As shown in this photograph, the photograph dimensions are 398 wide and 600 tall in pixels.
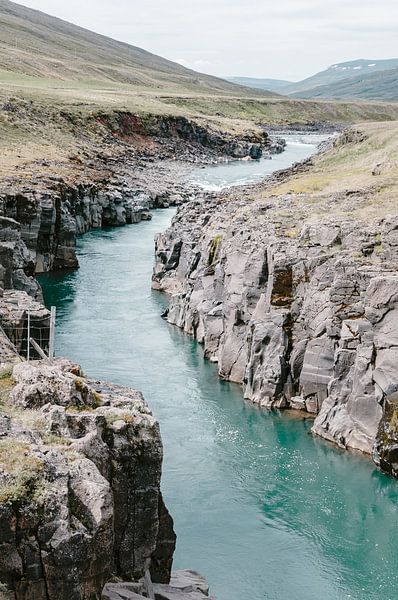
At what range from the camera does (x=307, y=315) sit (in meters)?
48.9

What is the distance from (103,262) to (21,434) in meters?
62.9

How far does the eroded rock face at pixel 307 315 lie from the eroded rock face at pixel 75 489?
20363 millimetres

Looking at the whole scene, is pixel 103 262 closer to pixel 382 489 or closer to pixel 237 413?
pixel 237 413

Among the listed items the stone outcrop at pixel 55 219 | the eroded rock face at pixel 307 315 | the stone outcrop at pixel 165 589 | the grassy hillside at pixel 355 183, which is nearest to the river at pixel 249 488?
the eroded rock face at pixel 307 315

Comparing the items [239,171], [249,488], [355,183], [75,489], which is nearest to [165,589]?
[75,489]

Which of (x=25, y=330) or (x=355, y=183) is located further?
(x=355, y=183)

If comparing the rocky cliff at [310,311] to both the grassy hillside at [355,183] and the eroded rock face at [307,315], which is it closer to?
the eroded rock face at [307,315]

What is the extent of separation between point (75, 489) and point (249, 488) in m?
22.1

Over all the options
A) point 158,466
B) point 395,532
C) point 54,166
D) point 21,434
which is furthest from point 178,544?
point 54,166

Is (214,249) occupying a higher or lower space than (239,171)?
lower

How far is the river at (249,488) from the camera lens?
32.2m

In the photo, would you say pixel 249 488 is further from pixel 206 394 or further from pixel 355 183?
pixel 355 183

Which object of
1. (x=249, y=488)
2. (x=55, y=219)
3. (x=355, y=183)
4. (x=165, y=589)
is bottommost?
(x=249, y=488)

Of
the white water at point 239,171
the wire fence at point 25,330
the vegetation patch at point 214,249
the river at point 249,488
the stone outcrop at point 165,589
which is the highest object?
the white water at point 239,171
